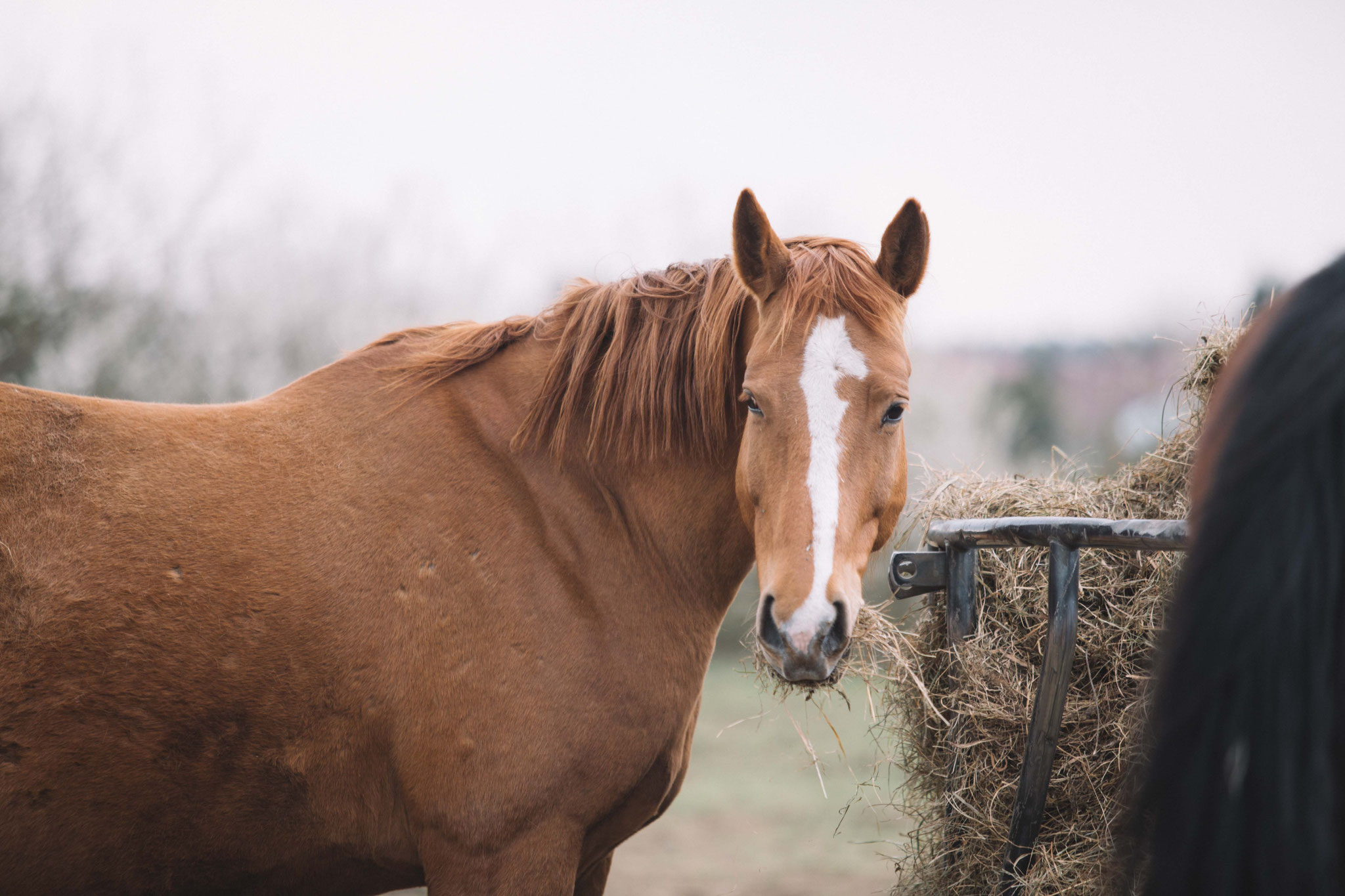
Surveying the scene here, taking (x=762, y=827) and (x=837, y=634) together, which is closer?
(x=837, y=634)

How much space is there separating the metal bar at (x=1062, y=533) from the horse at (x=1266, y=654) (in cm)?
87

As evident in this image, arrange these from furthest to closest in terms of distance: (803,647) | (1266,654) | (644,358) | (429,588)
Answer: (644,358) < (429,588) < (803,647) < (1266,654)

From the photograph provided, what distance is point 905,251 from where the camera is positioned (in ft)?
7.92

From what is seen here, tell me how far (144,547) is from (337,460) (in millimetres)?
532

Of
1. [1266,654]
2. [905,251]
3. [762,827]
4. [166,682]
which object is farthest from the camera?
[762,827]

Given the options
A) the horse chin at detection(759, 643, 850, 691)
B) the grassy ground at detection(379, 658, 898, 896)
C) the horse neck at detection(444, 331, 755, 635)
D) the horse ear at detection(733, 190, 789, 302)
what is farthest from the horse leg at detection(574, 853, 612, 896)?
the horse ear at detection(733, 190, 789, 302)

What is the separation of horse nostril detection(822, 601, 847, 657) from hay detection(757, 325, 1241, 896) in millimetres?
255

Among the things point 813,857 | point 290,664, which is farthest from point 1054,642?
point 813,857

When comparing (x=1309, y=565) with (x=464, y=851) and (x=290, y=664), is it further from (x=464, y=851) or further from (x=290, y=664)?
(x=290, y=664)

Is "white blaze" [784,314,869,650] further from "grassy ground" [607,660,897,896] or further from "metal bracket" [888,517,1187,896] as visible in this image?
"grassy ground" [607,660,897,896]

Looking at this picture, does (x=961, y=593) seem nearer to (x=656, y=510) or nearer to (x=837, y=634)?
(x=837, y=634)

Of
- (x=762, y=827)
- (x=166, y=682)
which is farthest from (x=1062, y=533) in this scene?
(x=762, y=827)

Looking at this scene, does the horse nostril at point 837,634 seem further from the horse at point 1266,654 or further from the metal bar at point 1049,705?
the horse at point 1266,654

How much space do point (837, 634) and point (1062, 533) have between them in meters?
0.70
